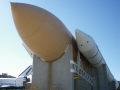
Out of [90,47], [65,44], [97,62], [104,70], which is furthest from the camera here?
[104,70]

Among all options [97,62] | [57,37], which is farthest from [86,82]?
[57,37]

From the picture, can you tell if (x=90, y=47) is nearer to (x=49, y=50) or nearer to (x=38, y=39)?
(x=49, y=50)

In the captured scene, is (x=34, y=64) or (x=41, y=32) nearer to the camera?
(x=41, y=32)

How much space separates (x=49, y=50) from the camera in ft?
31.5

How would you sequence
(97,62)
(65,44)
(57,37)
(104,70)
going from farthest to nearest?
(104,70)
(97,62)
(65,44)
(57,37)

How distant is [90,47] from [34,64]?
4488 millimetres

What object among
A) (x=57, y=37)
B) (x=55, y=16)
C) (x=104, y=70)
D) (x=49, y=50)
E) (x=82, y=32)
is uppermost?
(x=55, y=16)

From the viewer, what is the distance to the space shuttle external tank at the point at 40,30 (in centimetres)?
813

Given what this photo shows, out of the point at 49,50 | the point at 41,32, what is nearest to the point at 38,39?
the point at 41,32

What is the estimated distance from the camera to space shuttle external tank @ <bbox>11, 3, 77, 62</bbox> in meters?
8.13

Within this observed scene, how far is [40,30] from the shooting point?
28.2 feet

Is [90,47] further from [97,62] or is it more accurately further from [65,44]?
[97,62]

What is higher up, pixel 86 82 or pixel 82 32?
pixel 82 32

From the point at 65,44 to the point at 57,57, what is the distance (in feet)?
3.71
